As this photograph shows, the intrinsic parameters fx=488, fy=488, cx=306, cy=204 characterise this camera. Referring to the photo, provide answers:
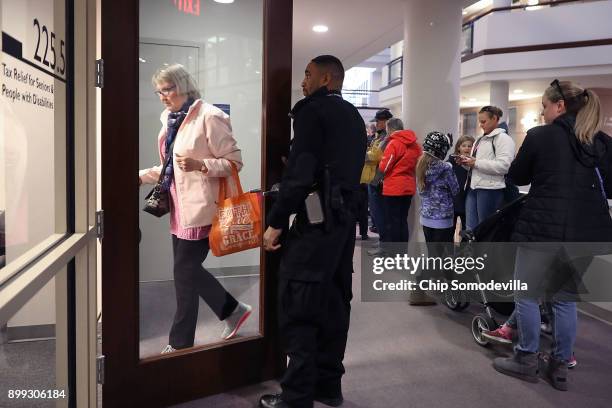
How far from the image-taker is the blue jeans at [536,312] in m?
2.53

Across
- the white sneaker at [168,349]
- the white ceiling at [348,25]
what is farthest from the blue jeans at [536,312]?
the white ceiling at [348,25]

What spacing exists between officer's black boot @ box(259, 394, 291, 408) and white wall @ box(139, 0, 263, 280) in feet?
2.12

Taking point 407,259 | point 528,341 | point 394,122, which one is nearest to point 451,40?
point 394,122

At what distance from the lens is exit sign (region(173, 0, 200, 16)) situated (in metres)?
2.21

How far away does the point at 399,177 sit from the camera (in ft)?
14.4

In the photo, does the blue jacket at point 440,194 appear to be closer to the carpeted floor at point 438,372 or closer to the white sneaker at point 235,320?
the carpeted floor at point 438,372

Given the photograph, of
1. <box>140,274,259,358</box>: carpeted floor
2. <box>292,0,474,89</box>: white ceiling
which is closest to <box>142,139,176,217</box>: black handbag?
<box>140,274,259,358</box>: carpeted floor

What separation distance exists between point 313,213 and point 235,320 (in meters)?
0.82

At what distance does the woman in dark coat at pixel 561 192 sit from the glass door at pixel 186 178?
1298mm

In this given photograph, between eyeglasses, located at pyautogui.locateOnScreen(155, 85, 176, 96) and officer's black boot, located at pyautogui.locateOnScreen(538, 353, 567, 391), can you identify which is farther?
officer's black boot, located at pyautogui.locateOnScreen(538, 353, 567, 391)

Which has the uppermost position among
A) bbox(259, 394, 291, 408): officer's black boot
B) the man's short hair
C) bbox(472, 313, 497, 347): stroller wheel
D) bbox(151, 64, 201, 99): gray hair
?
the man's short hair

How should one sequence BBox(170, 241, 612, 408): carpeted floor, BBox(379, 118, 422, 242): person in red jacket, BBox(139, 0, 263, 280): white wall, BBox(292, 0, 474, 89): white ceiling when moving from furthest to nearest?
BBox(292, 0, 474, 89): white ceiling, BBox(379, 118, 422, 242): person in red jacket, BBox(170, 241, 612, 408): carpeted floor, BBox(139, 0, 263, 280): white wall

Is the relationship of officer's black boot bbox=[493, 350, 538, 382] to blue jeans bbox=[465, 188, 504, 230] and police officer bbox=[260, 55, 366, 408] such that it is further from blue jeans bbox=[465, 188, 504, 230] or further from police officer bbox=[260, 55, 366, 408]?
blue jeans bbox=[465, 188, 504, 230]

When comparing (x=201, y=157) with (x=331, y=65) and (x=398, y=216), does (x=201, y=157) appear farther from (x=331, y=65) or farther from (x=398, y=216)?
(x=398, y=216)
